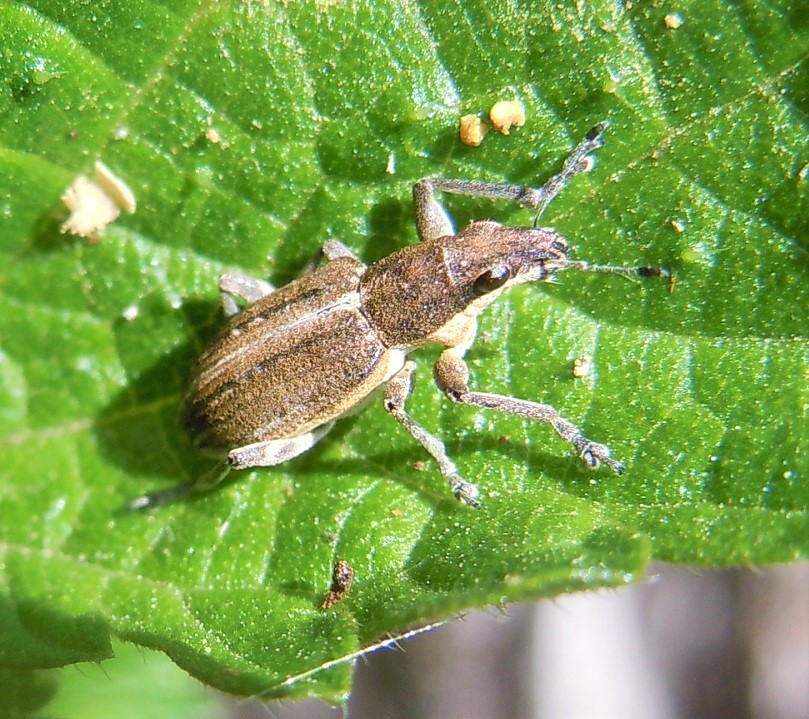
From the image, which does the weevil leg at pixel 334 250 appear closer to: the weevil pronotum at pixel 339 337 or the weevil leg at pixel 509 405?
the weevil pronotum at pixel 339 337

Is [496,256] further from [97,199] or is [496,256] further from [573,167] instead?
[97,199]

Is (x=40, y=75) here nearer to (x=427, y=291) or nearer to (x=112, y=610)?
(x=427, y=291)

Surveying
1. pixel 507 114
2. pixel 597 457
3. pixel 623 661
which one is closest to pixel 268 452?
pixel 597 457

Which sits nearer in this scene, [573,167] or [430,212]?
[573,167]

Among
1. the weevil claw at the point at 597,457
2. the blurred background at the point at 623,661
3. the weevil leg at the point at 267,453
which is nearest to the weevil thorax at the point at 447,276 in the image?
the weevil leg at the point at 267,453

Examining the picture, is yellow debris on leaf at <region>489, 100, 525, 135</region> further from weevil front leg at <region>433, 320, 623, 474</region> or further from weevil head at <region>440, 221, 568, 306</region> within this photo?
weevil front leg at <region>433, 320, 623, 474</region>

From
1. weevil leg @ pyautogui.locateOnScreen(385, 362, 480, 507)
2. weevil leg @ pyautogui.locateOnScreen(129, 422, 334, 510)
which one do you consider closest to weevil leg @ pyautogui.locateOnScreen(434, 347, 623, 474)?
weevil leg @ pyautogui.locateOnScreen(385, 362, 480, 507)
